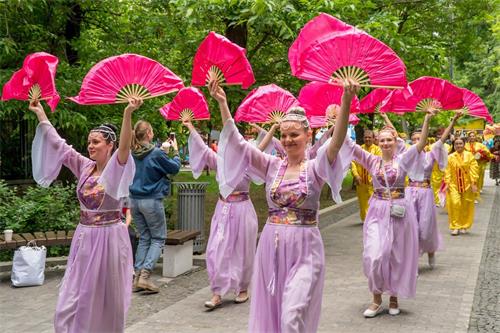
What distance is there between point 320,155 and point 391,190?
10.7ft

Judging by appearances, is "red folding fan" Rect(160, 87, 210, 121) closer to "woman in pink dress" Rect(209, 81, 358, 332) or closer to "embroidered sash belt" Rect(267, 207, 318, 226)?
"woman in pink dress" Rect(209, 81, 358, 332)

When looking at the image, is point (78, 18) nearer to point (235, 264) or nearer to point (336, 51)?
point (235, 264)

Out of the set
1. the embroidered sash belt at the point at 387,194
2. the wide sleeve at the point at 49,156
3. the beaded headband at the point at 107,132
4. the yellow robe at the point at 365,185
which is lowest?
the yellow robe at the point at 365,185

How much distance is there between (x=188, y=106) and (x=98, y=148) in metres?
2.47

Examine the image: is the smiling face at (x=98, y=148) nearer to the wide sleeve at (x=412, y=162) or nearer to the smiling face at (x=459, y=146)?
the wide sleeve at (x=412, y=162)

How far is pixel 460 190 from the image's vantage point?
13742 mm

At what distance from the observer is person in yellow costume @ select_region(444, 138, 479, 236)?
44.1 feet

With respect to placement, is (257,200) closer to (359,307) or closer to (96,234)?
(359,307)

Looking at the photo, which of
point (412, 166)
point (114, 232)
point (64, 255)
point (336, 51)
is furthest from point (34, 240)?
point (336, 51)

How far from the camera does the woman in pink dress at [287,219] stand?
458 cm

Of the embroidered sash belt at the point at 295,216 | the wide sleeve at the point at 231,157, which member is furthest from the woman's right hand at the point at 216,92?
the embroidered sash belt at the point at 295,216

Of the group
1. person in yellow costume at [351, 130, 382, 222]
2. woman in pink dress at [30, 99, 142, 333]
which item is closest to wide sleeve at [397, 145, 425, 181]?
woman in pink dress at [30, 99, 142, 333]

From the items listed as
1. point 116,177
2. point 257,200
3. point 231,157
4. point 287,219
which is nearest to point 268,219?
point 287,219

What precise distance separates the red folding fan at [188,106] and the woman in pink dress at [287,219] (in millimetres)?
2913
